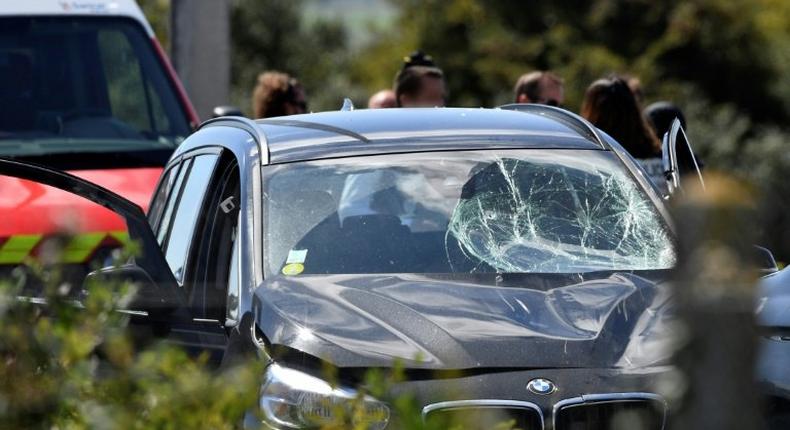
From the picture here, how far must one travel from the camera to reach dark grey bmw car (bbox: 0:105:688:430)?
420 cm

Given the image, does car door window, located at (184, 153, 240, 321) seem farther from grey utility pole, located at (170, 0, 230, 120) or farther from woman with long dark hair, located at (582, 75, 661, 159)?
grey utility pole, located at (170, 0, 230, 120)

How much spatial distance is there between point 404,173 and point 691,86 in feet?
95.5

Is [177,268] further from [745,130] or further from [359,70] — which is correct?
[359,70]

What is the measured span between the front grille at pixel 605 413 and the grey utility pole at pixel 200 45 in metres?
8.40

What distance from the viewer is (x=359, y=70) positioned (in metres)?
40.7

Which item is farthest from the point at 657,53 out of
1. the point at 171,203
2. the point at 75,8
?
the point at 171,203

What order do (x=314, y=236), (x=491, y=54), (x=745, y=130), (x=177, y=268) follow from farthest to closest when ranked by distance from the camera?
(x=491, y=54)
(x=745, y=130)
(x=177, y=268)
(x=314, y=236)

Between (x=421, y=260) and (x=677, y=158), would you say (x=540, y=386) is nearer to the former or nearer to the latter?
(x=421, y=260)

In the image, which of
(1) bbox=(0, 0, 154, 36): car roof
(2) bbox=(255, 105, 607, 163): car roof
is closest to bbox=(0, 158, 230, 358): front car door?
(2) bbox=(255, 105, 607, 163): car roof

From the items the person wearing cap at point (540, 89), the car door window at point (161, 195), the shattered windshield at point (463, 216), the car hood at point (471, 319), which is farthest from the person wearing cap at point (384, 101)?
the car hood at point (471, 319)

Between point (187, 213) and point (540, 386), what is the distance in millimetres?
2065

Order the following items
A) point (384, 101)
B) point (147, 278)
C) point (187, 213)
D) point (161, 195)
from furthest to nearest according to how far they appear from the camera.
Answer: point (384, 101) < point (161, 195) < point (187, 213) < point (147, 278)

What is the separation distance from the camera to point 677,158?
6062 millimetres

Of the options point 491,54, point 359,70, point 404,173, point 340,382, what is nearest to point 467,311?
point 340,382
